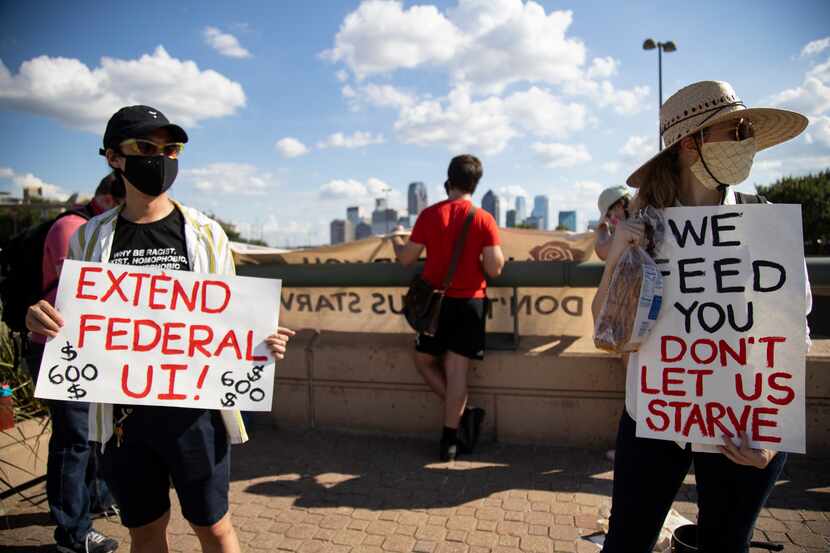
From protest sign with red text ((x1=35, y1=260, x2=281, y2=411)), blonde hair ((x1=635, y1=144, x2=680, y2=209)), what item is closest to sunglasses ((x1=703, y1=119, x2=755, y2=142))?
blonde hair ((x1=635, y1=144, x2=680, y2=209))

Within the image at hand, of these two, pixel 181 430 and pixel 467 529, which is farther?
pixel 467 529

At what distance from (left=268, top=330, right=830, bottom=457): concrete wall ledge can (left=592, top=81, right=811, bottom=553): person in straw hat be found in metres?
2.18

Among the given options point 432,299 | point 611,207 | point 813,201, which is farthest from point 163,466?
point 813,201

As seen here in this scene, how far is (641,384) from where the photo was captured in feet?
6.59

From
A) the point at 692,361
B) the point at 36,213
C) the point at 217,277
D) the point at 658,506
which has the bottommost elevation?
the point at 658,506

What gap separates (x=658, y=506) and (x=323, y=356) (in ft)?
10.5

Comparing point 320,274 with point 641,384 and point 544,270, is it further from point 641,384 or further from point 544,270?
point 641,384

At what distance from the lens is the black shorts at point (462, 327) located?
4184 millimetres

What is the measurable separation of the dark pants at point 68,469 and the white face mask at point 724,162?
3143 millimetres

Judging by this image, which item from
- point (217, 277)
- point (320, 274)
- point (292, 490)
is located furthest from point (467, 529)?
point (320, 274)

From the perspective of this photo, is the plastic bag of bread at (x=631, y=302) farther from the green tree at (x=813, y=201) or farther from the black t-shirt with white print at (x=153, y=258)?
the green tree at (x=813, y=201)

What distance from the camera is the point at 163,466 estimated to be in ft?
7.32

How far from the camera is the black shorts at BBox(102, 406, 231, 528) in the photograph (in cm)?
215

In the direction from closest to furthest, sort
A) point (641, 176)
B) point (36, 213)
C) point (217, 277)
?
point (641, 176) < point (217, 277) < point (36, 213)
